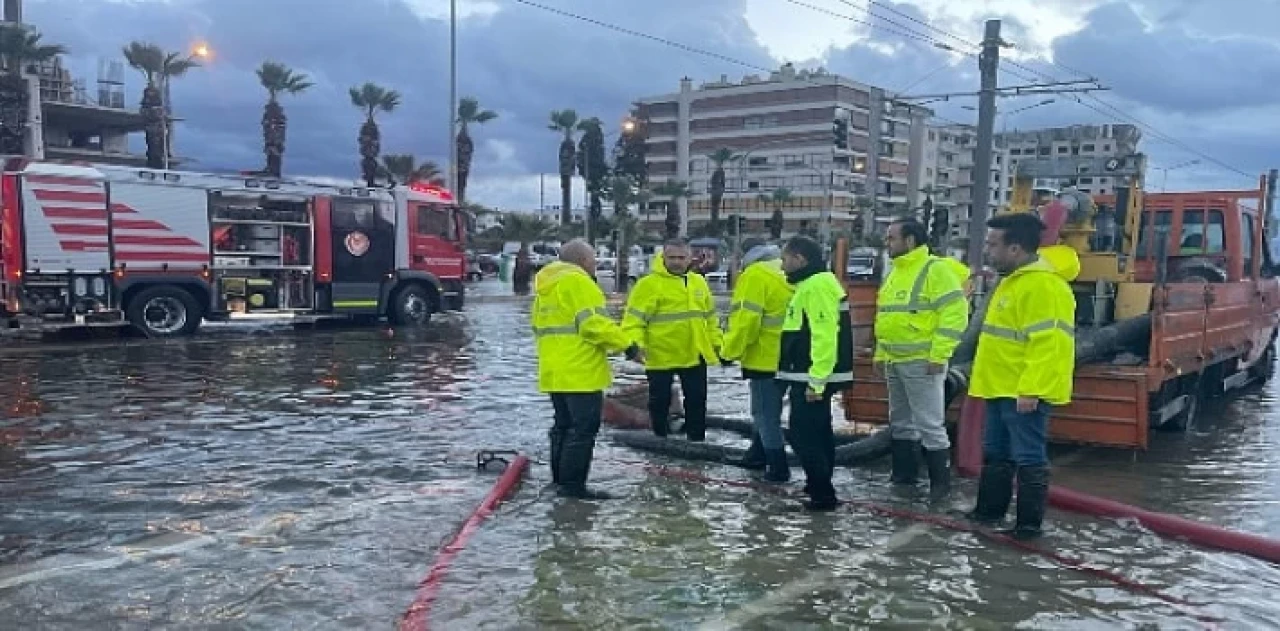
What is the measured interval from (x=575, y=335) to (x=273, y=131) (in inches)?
1575

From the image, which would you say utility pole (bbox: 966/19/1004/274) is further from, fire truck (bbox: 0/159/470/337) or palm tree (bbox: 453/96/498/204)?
palm tree (bbox: 453/96/498/204)

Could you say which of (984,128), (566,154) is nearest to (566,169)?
(566,154)

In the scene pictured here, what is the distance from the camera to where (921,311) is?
20.7ft

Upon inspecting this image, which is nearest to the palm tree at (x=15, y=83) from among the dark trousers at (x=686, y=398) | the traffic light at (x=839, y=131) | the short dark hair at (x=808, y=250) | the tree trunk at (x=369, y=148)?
the tree trunk at (x=369, y=148)

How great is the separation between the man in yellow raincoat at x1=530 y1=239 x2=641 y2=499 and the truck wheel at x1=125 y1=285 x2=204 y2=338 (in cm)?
1252

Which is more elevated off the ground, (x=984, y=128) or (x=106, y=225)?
(x=984, y=128)

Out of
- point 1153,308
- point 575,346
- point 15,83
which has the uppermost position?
point 15,83

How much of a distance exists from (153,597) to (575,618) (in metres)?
1.89

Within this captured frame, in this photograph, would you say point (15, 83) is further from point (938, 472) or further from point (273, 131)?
point (938, 472)

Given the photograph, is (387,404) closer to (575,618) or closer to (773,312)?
(773,312)

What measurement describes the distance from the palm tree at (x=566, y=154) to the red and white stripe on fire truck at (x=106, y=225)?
52.2 metres

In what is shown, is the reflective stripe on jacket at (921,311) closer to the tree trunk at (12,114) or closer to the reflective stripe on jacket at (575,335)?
the reflective stripe on jacket at (575,335)

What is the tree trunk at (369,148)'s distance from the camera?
46344 millimetres

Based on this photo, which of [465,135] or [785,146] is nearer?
[465,135]
